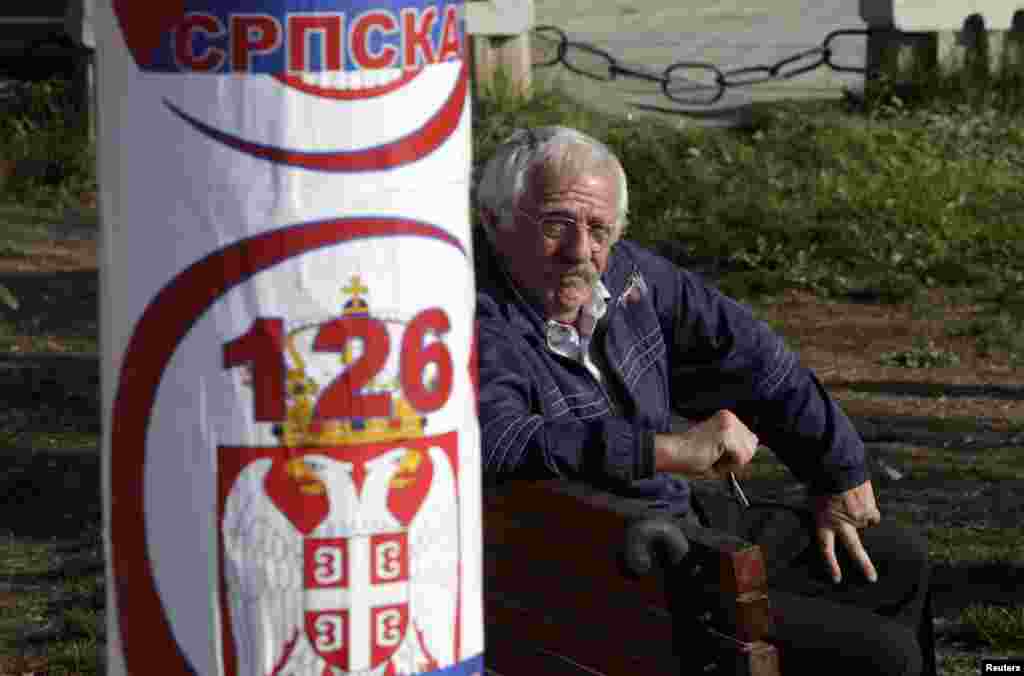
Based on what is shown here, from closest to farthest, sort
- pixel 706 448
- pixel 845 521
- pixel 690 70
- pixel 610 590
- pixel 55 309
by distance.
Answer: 1. pixel 610 590
2. pixel 706 448
3. pixel 845 521
4. pixel 55 309
5. pixel 690 70

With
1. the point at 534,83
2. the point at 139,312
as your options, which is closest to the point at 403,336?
the point at 139,312

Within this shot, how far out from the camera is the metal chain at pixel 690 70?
40.2ft

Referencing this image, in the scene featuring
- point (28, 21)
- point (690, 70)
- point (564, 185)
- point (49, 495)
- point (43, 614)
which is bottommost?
point (43, 614)

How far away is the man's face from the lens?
3672 millimetres

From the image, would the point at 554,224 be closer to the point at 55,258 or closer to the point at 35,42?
the point at 55,258

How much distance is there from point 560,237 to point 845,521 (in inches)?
36.1

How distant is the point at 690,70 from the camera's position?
43.2 ft

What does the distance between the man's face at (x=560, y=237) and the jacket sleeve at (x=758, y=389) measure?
297 mm

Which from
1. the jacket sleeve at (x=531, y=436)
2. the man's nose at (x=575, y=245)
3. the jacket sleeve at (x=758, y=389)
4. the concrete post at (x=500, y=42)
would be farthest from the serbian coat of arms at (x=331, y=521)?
the concrete post at (x=500, y=42)

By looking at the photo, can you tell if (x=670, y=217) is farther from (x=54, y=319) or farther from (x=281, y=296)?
(x=281, y=296)

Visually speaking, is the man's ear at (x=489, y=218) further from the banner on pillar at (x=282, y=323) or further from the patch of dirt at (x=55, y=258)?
the patch of dirt at (x=55, y=258)

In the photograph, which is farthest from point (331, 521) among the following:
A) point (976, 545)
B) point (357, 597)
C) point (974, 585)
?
point (976, 545)

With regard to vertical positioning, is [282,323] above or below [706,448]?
above

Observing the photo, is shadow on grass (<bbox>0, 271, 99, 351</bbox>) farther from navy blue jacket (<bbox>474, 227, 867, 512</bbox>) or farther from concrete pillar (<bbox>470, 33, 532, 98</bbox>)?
navy blue jacket (<bbox>474, 227, 867, 512</bbox>)
